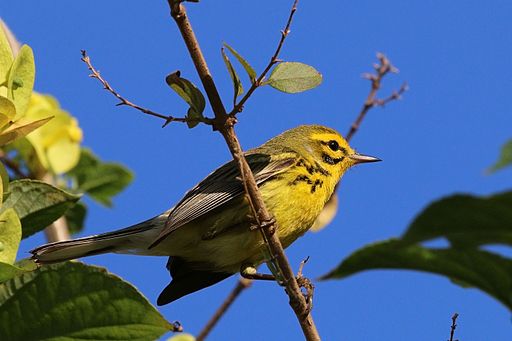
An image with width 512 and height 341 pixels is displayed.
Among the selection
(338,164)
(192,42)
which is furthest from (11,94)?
(338,164)

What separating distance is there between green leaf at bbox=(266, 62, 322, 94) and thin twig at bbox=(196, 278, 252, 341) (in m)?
1.16

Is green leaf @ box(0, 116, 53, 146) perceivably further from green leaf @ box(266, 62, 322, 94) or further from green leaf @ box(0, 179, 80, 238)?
green leaf @ box(266, 62, 322, 94)

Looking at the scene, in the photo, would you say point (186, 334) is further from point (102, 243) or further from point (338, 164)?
point (338, 164)

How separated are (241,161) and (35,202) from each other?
78cm

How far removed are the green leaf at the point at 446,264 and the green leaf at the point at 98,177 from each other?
12.4 ft

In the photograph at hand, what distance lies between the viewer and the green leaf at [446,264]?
3.13 feet

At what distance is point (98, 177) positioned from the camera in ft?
15.3

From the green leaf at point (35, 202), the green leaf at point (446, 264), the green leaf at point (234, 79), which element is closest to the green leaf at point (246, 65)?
the green leaf at point (234, 79)

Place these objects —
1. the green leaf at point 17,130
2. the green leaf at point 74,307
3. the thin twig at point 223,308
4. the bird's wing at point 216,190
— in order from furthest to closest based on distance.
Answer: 1. the bird's wing at point 216,190
2. the thin twig at point 223,308
3. the green leaf at point 17,130
4. the green leaf at point 74,307

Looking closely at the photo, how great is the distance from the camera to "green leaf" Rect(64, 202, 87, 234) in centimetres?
439

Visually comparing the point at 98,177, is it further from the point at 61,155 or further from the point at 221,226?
the point at 221,226

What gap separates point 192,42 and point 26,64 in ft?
1.77

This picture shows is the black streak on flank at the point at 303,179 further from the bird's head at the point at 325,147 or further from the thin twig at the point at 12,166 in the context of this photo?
the thin twig at the point at 12,166

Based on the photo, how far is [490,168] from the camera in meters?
0.76
